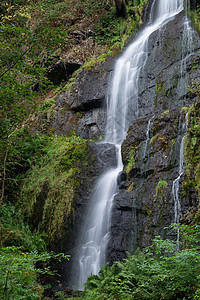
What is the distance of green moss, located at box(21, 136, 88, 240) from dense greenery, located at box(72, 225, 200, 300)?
2.62 metres

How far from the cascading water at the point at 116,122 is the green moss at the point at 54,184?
2.55ft

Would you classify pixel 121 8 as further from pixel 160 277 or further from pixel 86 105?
pixel 160 277

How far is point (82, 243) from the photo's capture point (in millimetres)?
7125

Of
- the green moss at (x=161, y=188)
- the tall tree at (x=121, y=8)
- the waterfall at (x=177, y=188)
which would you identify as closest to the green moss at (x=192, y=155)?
the waterfall at (x=177, y=188)

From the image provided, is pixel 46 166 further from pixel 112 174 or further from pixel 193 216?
pixel 193 216

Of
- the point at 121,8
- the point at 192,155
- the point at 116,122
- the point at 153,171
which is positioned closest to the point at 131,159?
the point at 153,171

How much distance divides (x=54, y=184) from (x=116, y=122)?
3.94 meters

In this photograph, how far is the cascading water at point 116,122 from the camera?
6754 millimetres

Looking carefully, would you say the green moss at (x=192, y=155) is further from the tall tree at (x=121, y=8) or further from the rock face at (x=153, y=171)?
the tall tree at (x=121, y=8)

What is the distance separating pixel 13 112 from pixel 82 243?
3.94 m

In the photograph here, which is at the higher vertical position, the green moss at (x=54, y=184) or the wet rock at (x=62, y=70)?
the wet rock at (x=62, y=70)

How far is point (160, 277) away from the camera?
3795 mm

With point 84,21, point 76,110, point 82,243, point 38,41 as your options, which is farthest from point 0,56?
point 84,21

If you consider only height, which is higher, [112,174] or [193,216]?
[112,174]
